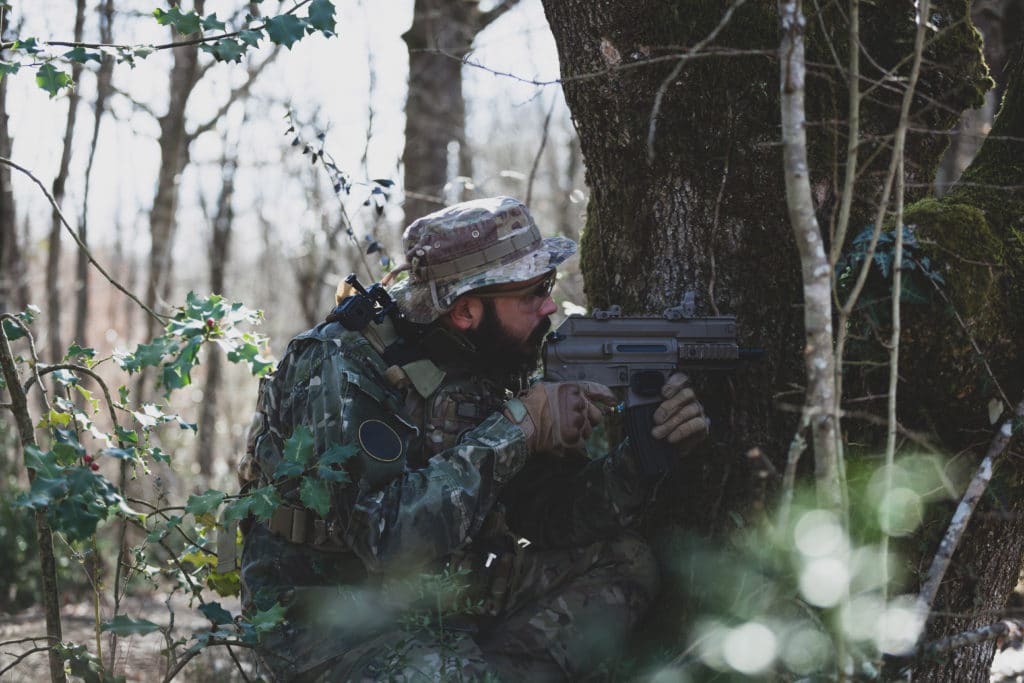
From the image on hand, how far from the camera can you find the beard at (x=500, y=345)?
356cm

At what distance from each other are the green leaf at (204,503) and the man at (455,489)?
7.3 inches

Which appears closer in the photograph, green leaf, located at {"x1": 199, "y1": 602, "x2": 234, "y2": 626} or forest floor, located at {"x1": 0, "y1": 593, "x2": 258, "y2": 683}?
green leaf, located at {"x1": 199, "y1": 602, "x2": 234, "y2": 626}

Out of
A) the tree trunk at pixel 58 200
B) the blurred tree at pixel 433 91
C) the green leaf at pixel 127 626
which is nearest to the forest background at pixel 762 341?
the green leaf at pixel 127 626

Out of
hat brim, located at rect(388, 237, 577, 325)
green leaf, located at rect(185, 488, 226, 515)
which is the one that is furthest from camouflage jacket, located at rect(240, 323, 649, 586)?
green leaf, located at rect(185, 488, 226, 515)

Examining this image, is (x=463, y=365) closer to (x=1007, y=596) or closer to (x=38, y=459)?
(x=38, y=459)

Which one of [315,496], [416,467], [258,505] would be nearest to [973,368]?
[416,467]

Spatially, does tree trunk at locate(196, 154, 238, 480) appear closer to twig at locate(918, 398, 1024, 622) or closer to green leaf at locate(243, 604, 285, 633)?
green leaf at locate(243, 604, 285, 633)

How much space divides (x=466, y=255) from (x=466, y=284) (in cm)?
11

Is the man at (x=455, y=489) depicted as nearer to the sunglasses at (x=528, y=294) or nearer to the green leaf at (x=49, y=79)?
the sunglasses at (x=528, y=294)

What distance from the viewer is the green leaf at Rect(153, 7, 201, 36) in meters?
3.02

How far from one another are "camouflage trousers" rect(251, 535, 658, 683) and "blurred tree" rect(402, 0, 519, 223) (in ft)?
17.6

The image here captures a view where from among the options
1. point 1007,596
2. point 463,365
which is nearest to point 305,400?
point 463,365

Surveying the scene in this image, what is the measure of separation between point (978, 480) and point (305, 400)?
2.19m

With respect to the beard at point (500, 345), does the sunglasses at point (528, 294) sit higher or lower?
higher
